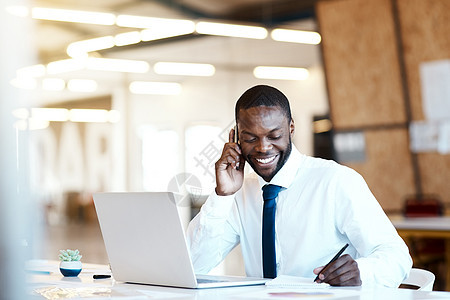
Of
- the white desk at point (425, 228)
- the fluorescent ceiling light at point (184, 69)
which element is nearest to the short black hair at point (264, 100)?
the white desk at point (425, 228)

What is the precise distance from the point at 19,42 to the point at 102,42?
8672 millimetres

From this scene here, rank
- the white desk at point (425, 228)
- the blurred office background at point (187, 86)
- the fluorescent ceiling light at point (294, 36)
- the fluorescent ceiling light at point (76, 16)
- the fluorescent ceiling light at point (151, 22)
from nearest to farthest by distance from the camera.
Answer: the white desk at point (425, 228)
the blurred office background at point (187, 86)
the fluorescent ceiling light at point (76, 16)
the fluorescent ceiling light at point (151, 22)
the fluorescent ceiling light at point (294, 36)

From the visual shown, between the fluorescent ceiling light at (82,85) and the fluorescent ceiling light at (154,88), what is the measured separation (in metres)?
0.51

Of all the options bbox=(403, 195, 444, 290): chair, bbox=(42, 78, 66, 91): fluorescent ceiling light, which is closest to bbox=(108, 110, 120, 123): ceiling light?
bbox=(42, 78, 66, 91): fluorescent ceiling light

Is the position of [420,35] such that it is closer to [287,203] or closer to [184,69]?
[184,69]

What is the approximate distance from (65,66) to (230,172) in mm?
7297

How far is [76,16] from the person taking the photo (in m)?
8.47

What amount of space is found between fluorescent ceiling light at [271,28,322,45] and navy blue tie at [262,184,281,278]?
706 cm

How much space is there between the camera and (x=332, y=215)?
2.06m

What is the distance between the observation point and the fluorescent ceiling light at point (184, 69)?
9.39 meters

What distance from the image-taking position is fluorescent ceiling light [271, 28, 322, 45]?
907cm

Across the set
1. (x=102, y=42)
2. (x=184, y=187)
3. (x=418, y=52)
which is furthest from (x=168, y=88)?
(x=184, y=187)

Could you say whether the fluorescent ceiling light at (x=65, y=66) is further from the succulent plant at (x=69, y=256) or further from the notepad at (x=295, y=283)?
the notepad at (x=295, y=283)

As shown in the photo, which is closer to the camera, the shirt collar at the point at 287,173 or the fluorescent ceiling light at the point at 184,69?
the shirt collar at the point at 287,173
